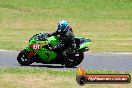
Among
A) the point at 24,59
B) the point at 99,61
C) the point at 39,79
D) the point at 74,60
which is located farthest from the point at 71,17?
the point at 39,79

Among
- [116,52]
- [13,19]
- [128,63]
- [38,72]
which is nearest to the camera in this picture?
[38,72]

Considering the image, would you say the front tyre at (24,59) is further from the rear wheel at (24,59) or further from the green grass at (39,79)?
the green grass at (39,79)

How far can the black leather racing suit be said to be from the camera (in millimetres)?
17875

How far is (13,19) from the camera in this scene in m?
42.6

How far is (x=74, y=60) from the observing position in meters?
18.2

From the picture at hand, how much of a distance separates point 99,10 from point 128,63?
29568 mm

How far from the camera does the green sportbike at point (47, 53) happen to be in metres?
18.0

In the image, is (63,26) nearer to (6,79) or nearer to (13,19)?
(6,79)

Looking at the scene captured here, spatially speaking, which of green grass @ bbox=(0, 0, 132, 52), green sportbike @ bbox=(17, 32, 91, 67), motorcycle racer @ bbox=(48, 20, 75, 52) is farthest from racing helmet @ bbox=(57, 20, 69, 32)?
green grass @ bbox=(0, 0, 132, 52)

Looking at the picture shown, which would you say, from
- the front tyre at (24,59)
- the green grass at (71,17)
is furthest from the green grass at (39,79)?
the green grass at (71,17)

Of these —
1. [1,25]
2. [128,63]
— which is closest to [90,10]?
[1,25]

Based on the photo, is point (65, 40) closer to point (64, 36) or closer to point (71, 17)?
point (64, 36)

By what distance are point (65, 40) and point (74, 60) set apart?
843mm

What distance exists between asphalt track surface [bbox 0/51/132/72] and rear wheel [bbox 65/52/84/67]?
0.91 feet
